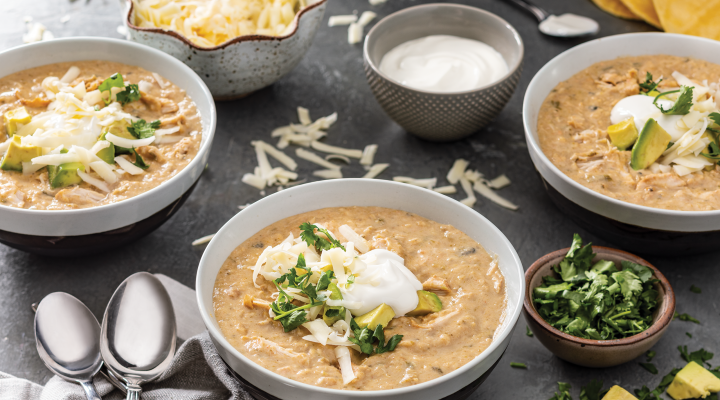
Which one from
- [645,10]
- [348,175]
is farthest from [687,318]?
[645,10]

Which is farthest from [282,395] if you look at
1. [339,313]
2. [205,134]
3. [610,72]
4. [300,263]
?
[610,72]

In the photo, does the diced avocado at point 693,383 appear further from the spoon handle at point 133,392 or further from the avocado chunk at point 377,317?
the spoon handle at point 133,392

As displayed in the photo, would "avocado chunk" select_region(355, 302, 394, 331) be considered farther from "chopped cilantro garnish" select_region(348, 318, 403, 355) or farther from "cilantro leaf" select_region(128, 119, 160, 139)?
"cilantro leaf" select_region(128, 119, 160, 139)

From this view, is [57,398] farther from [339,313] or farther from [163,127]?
[163,127]

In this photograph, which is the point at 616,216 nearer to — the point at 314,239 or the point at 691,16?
the point at 314,239

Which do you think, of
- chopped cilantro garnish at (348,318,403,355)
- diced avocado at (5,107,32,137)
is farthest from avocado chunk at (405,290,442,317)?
diced avocado at (5,107,32,137)

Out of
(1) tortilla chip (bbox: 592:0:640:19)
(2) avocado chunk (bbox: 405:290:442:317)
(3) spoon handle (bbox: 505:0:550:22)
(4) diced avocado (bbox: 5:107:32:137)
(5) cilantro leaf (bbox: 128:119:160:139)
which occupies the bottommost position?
(1) tortilla chip (bbox: 592:0:640:19)
